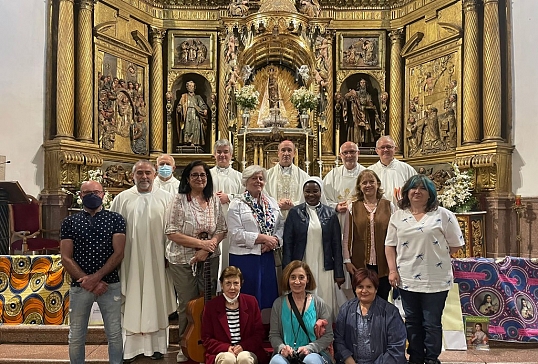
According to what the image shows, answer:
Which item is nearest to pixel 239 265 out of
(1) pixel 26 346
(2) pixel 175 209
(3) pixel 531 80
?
(2) pixel 175 209

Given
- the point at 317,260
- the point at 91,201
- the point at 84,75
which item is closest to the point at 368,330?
the point at 317,260

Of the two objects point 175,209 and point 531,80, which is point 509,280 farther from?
point 531,80

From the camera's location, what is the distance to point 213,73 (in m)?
12.2

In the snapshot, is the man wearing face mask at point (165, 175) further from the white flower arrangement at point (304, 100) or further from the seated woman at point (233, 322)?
the white flower arrangement at point (304, 100)

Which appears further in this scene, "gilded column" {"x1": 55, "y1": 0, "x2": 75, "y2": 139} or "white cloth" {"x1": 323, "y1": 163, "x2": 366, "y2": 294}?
"gilded column" {"x1": 55, "y1": 0, "x2": 75, "y2": 139}

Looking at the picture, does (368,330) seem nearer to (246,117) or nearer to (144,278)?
(144,278)

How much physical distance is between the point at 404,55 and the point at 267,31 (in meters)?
3.17

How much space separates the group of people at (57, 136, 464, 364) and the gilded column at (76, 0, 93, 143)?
5.42 m

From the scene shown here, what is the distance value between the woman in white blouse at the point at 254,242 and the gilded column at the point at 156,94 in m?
7.65

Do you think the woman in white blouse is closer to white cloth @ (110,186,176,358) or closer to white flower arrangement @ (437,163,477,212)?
white cloth @ (110,186,176,358)

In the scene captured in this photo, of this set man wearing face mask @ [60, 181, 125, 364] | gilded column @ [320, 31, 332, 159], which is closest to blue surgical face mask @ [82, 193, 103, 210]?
man wearing face mask @ [60, 181, 125, 364]

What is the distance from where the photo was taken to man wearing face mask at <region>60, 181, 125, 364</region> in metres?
4.07

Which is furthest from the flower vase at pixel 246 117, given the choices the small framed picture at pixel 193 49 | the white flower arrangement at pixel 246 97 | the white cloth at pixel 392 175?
the white cloth at pixel 392 175

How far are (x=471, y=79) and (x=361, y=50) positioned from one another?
3224 mm
